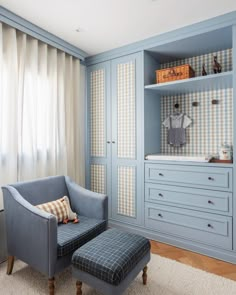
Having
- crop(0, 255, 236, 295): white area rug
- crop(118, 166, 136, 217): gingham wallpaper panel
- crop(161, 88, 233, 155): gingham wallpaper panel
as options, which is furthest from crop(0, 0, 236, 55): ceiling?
crop(0, 255, 236, 295): white area rug

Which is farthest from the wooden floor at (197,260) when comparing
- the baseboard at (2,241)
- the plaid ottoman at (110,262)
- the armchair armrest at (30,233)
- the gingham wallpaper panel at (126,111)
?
the baseboard at (2,241)

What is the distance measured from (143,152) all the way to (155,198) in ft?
1.96

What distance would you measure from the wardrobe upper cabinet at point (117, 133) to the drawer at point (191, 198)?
20 centimetres

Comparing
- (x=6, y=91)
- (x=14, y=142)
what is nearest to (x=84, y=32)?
(x=6, y=91)

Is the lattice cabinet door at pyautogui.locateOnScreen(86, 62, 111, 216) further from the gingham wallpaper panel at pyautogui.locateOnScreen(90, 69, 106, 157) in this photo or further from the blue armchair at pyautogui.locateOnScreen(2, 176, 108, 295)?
the blue armchair at pyautogui.locateOnScreen(2, 176, 108, 295)

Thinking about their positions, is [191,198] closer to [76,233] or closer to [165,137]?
[165,137]

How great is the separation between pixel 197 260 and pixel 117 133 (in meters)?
1.78

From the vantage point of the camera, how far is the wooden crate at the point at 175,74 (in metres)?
2.50

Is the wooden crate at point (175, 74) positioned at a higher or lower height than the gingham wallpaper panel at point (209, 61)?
lower

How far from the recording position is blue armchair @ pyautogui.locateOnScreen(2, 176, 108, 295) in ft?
5.42

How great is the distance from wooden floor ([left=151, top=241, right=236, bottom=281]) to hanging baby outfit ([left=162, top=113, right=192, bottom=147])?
1350 millimetres

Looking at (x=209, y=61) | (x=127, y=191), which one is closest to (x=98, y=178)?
(x=127, y=191)

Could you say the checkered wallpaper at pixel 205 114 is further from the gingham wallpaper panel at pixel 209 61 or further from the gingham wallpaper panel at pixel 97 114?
the gingham wallpaper panel at pixel 97 114

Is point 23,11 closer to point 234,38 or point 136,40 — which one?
point 136,40
